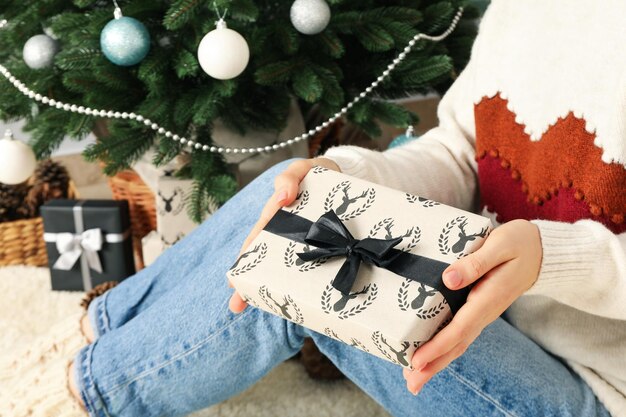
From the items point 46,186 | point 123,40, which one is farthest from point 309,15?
point 46,186

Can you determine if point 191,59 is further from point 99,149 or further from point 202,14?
point 99,149

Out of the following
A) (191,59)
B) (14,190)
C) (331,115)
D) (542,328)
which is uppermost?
(191,59)

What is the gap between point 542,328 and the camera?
82cm

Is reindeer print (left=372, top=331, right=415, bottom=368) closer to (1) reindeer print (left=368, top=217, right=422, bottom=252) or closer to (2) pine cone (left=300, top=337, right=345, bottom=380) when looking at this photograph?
(1) reindeer print (left=368, top=217, right=422, bottom=252)

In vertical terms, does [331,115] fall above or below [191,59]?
below

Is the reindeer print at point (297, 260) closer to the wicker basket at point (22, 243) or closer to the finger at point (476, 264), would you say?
the finger at point (476, 264)

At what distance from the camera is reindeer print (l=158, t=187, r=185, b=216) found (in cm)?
129

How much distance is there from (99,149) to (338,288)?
67 cm

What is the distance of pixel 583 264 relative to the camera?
2.19 feet

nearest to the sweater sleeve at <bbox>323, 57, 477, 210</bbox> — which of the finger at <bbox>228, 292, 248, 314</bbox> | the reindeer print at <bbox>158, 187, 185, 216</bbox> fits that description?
the finger at <bbox>228, 292, 248, 314</bbox>

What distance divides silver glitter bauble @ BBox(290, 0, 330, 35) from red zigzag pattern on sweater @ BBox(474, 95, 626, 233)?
1.02ft

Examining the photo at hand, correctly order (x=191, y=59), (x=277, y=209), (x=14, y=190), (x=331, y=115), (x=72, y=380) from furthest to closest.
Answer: (x=14, y=190)
(x=331, y=115)
(x=191, y=59)
(x=72, y=380)
(x=277, y=209)

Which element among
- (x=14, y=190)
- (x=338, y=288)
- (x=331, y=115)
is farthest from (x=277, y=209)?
(x=14, y=190)

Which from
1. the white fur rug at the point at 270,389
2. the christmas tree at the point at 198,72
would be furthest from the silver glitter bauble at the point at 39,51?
the white fur rug at the point at 270,389
